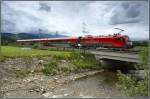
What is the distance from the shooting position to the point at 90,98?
503 inches

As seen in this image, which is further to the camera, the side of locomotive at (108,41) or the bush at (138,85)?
the side of locomotive at (108,41)

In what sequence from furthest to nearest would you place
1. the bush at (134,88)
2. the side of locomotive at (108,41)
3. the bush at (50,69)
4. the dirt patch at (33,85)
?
the side of locomotive at (108,41)
the bush at (50,69)
the dirt patch at (33,85)
the bush at (134,88)

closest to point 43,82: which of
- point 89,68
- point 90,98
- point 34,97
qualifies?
point 34,97

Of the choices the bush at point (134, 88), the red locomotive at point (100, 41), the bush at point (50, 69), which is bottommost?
the bush at point (50, 69)

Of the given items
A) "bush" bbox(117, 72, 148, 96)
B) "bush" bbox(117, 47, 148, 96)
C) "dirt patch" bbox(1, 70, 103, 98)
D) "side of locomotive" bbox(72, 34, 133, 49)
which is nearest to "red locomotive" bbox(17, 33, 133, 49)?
"side of locomotive" bbox(72, 34, 133, 49)

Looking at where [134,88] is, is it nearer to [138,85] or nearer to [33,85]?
[138,85]

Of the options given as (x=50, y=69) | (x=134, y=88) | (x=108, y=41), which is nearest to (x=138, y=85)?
(x=134, y=88)

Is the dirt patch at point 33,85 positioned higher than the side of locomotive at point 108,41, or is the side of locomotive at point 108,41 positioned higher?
the side of locomotive at point 108,41

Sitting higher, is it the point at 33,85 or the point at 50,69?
the point at 50,69

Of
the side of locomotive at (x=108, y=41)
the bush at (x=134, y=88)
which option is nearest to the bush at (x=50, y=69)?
the side of locomotive at (x=108, y=41)

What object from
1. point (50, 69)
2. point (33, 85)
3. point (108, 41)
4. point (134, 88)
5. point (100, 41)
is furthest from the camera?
point (100, 41)

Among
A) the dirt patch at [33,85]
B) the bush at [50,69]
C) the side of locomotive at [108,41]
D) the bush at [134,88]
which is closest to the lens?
the bush at [134,88]

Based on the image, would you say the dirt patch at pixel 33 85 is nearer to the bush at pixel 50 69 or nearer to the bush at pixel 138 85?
the bush at pixel 50 69

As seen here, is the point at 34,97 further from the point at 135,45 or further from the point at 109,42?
the point at 135,45
